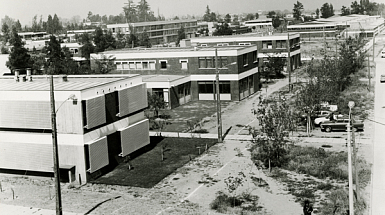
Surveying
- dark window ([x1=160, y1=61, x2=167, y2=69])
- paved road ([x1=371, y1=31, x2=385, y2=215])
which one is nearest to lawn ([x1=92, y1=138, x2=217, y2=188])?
paved road ([x1=371, y1=31, x2=385, y2=215])

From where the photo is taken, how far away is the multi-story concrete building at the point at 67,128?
27.4 metres

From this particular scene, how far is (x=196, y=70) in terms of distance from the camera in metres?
55.7

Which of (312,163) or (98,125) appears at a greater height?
(98,125)

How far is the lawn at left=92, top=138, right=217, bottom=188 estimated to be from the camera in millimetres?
27484

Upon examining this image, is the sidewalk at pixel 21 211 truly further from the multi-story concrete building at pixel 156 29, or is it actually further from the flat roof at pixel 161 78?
the multi-story concrete building at pixel 156 29

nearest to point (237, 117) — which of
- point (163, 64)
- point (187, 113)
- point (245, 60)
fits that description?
point (187, 113)

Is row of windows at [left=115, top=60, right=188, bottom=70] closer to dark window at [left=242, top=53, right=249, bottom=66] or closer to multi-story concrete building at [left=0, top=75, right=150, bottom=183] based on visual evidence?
dark window at [left=242, top=53, right=249, bottom=66]

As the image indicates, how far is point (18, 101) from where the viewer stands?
2847 centimetres

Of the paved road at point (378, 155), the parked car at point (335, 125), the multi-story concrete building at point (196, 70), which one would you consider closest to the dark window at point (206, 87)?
the multi-story concrete building at point (196, 70)

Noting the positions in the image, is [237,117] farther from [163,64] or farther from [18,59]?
[18,59]

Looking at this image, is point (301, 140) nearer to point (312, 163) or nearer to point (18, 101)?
point (312, 163)

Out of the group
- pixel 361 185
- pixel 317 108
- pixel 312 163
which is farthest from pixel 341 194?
pixel 317 108

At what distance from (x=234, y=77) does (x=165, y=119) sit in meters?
12.0

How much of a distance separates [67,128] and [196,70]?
29.7 meters
